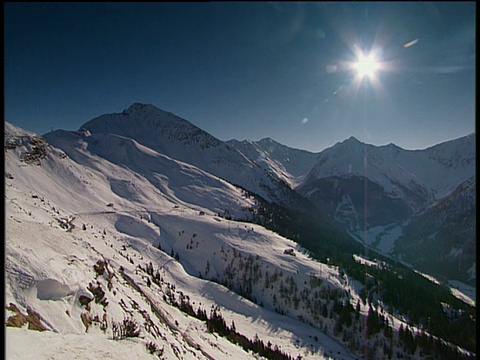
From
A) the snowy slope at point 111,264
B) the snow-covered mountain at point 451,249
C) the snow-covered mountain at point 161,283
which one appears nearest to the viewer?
the snowy slope at point 111,264

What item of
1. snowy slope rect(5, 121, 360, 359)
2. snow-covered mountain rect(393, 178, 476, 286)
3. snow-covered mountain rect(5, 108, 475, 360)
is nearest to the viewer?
snowy slope rect(5, 121, 360, 359)

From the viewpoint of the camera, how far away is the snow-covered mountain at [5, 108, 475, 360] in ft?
40.0

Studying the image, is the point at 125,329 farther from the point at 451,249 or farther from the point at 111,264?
the point at 451,249

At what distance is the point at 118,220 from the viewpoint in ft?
202

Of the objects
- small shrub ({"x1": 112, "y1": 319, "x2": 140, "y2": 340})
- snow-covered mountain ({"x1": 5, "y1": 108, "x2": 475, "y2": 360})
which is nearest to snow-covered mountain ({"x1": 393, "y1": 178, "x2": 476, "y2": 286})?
snow-covered mountain ({"x1": 5, "y1": 108, "x2": 475, "y2": 360})

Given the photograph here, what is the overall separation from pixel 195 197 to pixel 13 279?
102 metres

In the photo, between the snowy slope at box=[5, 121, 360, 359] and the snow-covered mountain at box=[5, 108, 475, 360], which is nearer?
the snowy slope at box=[5, 121, 360, 359]

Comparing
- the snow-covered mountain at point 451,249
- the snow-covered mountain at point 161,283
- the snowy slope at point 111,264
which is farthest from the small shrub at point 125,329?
the snow-covered mountain at point 451,249

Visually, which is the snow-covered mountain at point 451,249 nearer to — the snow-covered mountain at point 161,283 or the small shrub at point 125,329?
the snow-covered mountain at point 161,283

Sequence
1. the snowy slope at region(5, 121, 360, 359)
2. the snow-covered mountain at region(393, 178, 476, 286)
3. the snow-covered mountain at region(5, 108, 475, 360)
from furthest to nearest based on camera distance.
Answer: the snow-covered mountain at region(393, 178, 476, 286)
the snow-covered mountain at region(5, 108, 475, 360)
the snowy slope at region(5, 121, 360, 359)

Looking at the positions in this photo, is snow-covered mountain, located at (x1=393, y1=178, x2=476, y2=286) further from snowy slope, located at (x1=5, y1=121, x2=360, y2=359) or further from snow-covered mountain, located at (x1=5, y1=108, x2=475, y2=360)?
snowy slope, located at (x1=5, y1=121, x2=360, y2=359)

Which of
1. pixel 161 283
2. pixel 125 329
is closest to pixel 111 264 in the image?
pixel 161 283

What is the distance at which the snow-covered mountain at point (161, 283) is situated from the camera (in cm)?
1220

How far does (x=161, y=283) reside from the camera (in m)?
37.4
